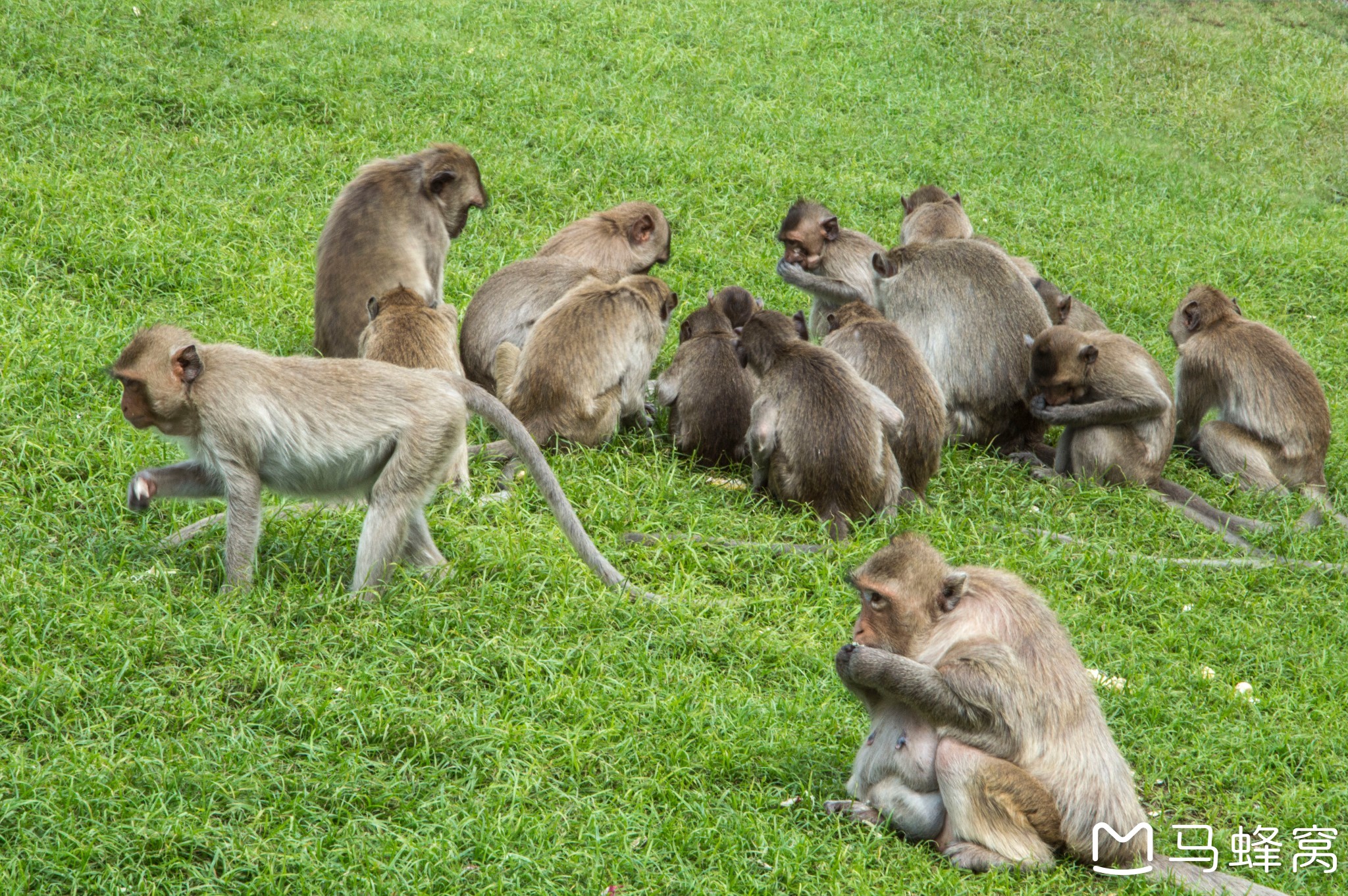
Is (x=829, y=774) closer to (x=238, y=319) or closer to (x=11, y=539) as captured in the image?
(x=11, y=539)

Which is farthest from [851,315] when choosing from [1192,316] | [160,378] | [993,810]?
[160,378]

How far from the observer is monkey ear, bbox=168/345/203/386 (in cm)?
490

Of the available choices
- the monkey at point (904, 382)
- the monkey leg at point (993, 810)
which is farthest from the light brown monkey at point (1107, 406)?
the monkey leg at point (993, 810)

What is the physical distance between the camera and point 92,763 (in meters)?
4.14

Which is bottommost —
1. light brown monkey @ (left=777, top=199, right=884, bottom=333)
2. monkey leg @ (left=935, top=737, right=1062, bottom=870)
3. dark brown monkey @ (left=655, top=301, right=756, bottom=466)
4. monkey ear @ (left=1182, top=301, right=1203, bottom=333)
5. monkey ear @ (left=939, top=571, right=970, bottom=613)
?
monkey leg @ (left=935, top=737, right=1062, bottom=870)

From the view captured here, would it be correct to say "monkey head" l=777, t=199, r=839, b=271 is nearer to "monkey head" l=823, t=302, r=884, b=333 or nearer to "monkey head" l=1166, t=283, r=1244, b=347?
"monkey head" l=823, t=302, r=884, b=333

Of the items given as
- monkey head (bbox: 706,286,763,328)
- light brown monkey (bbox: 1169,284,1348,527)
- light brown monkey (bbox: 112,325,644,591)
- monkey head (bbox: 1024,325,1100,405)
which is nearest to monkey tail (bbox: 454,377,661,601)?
light brown monkey (bbox: 112,325,644,591)

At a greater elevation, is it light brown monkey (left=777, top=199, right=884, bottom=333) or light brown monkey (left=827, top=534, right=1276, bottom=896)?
light brown monkey (left=777, top=199, right=884, bottom=333)

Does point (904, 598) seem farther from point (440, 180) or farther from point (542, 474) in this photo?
point (440, 180)

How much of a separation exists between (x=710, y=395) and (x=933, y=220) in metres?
3.02

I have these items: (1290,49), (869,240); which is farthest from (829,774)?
(1290,49)

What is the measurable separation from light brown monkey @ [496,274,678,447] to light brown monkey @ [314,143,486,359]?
0.82m

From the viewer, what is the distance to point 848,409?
267 inches

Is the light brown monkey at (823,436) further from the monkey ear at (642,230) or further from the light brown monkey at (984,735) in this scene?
the light brown monkey at (984,735)
